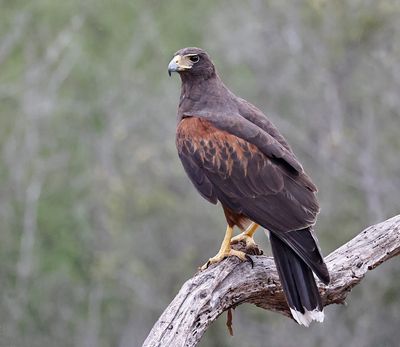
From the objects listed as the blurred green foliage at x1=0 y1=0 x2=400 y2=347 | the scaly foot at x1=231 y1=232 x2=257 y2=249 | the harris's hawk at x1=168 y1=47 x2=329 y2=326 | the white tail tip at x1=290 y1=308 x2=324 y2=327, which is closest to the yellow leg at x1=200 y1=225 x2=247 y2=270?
the harris's hawk at x1=168 y1=47 x2=329 y2=326

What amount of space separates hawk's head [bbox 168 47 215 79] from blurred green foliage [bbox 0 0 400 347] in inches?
336

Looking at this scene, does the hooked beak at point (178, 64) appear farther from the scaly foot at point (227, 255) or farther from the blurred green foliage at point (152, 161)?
the blurred green foliage at point (152, 161)

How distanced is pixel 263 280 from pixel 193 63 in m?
2.07

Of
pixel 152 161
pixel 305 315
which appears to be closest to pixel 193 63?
pixel 305 315

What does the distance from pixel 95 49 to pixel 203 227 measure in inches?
433

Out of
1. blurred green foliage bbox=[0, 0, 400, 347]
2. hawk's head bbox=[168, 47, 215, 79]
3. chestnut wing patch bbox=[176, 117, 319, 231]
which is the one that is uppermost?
hawk's head bbox=[168, 47, 215, 79]

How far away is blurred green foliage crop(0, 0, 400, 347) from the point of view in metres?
18.7

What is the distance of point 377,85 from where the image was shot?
19.6 meters

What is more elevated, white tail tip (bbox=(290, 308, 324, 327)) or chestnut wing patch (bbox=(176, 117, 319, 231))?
chestnut wing patch (bbox=(176, 117, 319, 231))

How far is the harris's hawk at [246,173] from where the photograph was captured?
7.50 meters

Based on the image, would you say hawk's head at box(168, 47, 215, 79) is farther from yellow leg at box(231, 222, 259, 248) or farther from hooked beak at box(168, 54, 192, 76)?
yellow leg at box(231, 222, 259, 248)

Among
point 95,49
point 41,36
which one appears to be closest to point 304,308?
point 41,36

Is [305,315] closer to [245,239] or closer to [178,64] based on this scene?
[245,239]

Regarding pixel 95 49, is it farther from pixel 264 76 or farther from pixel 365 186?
pixel 365 186
